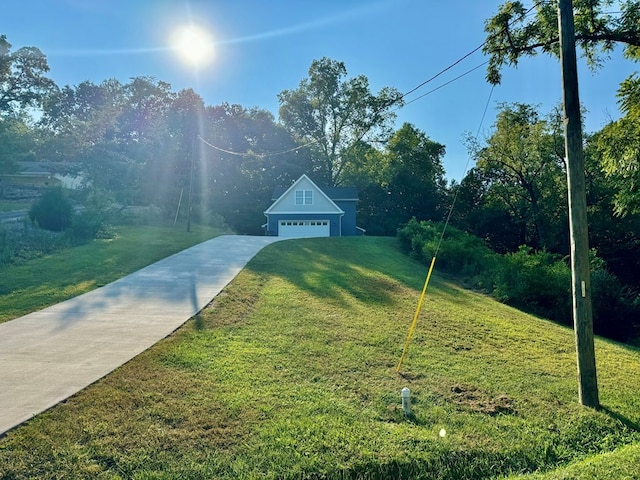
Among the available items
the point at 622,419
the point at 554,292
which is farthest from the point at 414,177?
the point at 622,419

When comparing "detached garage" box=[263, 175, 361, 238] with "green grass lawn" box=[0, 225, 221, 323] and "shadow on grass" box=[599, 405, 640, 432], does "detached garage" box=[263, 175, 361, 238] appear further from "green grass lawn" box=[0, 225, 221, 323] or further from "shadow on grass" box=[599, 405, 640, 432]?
"shadow on grass" box=[599, 405, 640, 432]

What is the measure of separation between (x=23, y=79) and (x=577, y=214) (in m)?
52.5

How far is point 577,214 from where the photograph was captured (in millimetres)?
5461

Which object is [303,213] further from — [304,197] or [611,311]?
[611,311]

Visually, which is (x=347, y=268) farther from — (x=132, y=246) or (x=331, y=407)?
(x=331, y=407)

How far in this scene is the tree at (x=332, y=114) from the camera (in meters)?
41.9

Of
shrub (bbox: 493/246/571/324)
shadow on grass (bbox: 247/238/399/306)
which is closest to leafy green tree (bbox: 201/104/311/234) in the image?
shadow on grass (bbox: 247/238/399/306)

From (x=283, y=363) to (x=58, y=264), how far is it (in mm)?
9521

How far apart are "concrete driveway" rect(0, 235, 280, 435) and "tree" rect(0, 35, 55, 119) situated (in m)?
41.9

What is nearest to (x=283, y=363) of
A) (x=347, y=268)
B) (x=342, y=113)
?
(x=347, y=268)

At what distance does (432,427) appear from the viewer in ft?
14.7

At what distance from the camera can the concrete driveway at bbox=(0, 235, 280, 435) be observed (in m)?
4.83

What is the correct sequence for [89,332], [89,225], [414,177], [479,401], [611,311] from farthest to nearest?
[414,177]
[89,225]
[611,311]
[89,332]
[479,401]

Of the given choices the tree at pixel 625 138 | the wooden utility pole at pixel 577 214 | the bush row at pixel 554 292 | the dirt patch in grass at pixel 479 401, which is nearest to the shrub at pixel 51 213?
the bush row at pixel 554 292
